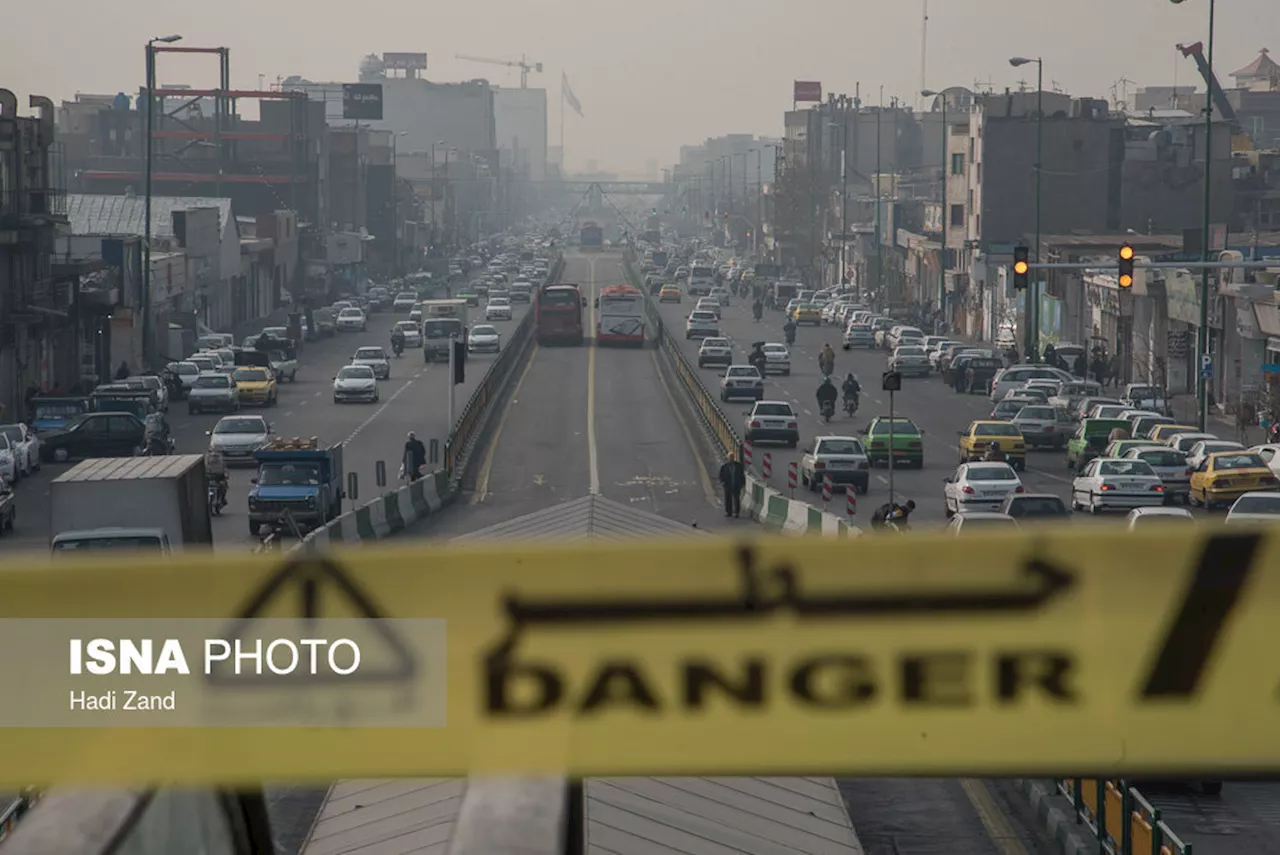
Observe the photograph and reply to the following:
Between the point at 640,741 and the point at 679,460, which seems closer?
the point at 640,741

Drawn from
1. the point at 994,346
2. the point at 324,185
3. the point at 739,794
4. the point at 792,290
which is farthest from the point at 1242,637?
the point at 324,185

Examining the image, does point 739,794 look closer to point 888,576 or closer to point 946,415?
point 888,576

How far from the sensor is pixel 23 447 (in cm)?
4862

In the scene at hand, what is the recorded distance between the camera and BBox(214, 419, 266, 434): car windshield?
2002 inches

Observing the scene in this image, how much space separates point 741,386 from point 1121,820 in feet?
172

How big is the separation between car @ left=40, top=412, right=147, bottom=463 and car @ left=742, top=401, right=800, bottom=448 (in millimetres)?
15485

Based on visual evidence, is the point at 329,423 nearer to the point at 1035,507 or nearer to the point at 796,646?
the point at 1035,507

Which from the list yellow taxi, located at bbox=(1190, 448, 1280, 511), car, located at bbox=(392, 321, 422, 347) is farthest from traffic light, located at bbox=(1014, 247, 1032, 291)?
car, located at bbox=(392, 321, 422, 347)

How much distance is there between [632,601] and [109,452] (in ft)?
157

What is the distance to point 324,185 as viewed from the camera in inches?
6284

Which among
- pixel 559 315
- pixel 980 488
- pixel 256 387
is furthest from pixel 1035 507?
pixel 559 315

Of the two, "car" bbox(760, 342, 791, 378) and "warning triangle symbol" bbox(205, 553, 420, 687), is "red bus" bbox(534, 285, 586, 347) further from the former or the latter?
"warning triangle symbol" bbox(205, 553, 420, 687)

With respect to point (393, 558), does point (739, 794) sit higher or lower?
lower

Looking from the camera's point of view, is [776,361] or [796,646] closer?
[796,646]
